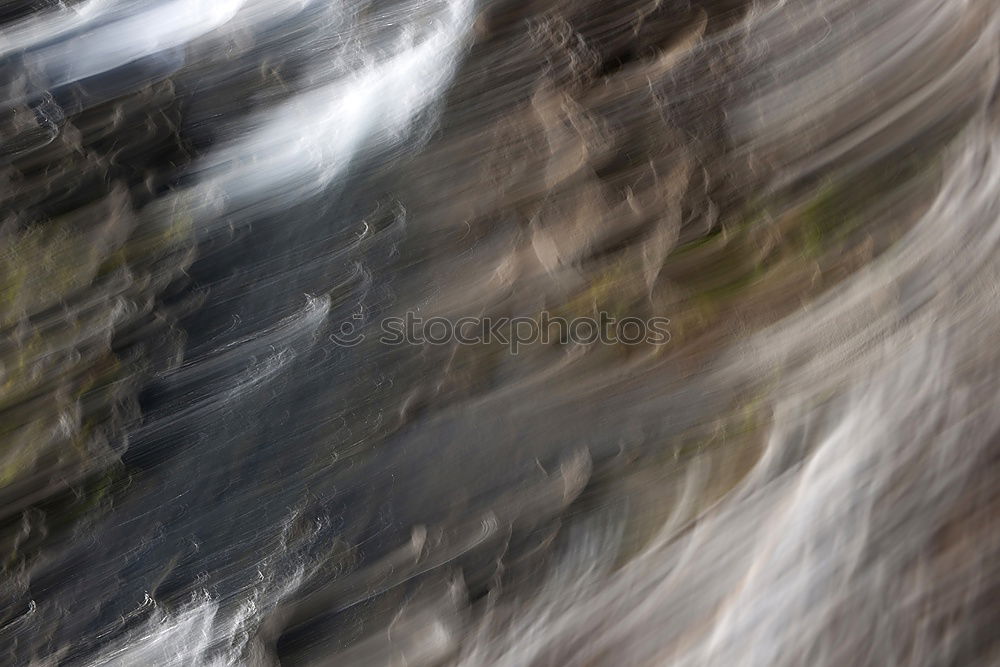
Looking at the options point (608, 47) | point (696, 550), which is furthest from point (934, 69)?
point (696, 550)

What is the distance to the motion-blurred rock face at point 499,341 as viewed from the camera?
1.05 meters

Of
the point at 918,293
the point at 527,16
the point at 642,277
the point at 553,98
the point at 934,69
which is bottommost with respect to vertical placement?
the point at 918,293

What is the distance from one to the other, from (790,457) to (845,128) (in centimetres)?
47

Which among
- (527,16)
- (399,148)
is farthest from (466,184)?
(527,16)

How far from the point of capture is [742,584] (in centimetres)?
104

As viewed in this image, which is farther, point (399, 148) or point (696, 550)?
point (399, 148)

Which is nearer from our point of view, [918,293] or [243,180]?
[918,293]

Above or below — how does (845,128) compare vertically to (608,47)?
below

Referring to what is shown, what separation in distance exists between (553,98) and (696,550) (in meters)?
0.66

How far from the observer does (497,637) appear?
1063 mm

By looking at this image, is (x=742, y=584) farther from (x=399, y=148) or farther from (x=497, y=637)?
(x=399, y=148)

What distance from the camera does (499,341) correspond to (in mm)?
1131

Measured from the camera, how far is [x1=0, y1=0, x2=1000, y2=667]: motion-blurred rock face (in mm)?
1047

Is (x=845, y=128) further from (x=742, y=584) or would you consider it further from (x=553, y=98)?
(x=742, y=584)
